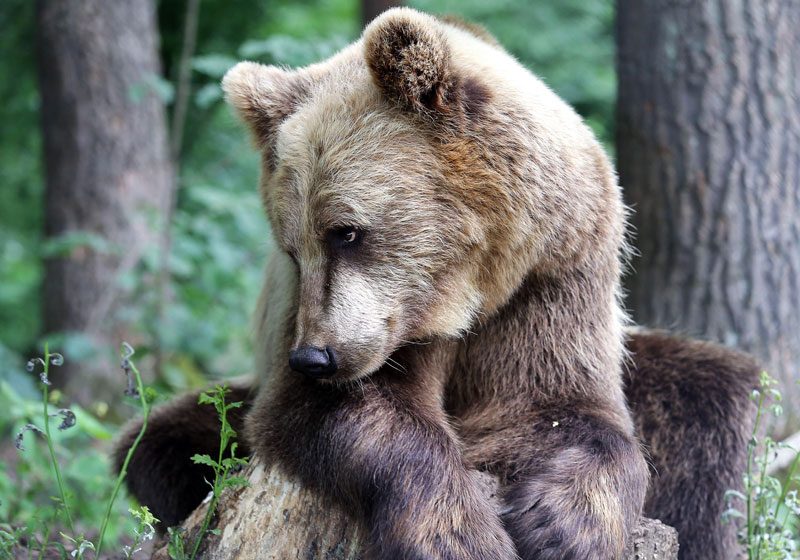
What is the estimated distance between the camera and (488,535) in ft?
11.4

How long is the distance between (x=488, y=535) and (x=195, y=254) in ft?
15.9

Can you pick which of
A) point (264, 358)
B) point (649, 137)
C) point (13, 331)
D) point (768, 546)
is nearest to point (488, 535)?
point (768, 546)

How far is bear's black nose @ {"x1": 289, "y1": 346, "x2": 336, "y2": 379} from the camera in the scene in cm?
342

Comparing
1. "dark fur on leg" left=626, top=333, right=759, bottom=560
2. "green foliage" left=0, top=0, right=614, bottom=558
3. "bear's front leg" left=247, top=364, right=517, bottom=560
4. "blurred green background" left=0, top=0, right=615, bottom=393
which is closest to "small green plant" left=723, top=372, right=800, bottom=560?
"dark fur on leg" left=626, top=333, right=759, bottom=560

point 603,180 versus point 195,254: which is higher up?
point 603,180

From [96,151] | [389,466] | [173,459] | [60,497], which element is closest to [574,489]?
[389,466]

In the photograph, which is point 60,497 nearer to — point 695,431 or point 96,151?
point 695,431

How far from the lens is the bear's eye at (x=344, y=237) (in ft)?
11.7

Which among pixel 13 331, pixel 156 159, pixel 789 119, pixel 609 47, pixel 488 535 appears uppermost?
pixel 609 47

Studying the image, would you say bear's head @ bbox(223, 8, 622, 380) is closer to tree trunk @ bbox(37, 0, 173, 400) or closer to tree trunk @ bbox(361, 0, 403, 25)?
tree trunk @ bbox(361, 0, 403, 25)

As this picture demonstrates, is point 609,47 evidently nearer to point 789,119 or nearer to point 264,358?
point 789,119

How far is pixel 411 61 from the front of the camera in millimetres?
3551

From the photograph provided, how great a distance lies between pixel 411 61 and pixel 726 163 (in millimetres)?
2794

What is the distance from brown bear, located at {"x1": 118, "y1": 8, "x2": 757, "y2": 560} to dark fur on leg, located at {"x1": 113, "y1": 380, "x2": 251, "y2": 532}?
0.66 meters
